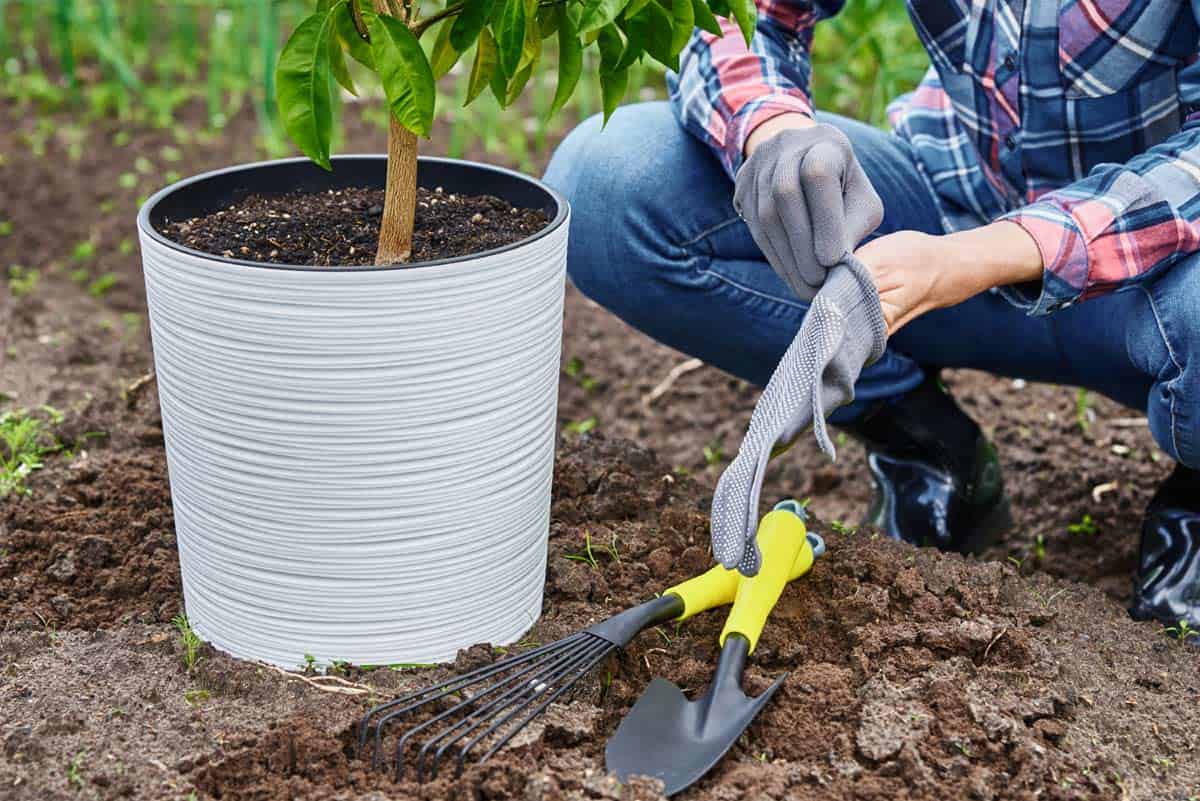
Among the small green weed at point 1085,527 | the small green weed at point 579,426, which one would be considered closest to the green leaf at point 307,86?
the small green weed at point 579,426

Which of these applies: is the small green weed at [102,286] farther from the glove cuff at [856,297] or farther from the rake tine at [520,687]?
the glove cuff at [856,297]

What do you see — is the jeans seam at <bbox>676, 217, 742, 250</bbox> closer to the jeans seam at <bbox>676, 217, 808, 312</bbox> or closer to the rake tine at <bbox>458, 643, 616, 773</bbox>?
the jeans seam at <bbox>676, 217, 808, 312</bbox>

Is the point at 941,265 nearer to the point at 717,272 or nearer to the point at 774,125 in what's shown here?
the point at 774,125

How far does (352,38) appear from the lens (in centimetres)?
121

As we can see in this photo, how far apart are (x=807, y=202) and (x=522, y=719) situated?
59 cm

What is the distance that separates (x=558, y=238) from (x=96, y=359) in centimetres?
131

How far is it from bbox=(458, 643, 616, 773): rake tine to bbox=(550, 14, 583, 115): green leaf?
55 centimetres

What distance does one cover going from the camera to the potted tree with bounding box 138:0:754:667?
1.17 meters

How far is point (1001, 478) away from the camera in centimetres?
192

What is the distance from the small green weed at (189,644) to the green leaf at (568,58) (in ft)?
2.24

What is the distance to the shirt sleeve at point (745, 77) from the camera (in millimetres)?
1574

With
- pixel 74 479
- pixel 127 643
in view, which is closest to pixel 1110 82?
pixel 127 643

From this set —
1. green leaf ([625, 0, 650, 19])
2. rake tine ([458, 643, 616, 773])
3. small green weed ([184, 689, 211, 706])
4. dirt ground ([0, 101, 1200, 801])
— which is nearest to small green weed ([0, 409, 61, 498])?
dirt ground ([0, 101, 1200, 801])

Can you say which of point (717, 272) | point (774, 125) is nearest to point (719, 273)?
point (717, 272)
